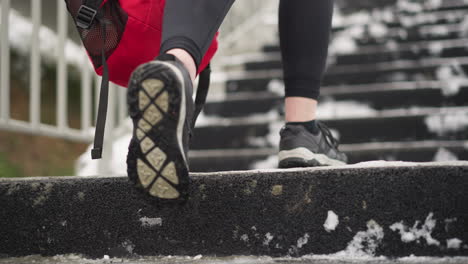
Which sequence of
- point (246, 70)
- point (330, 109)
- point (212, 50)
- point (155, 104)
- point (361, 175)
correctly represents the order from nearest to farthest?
point (155, 104)
point (361, 175)
point (212, 50)
point (330, 109)
point (246, 70)

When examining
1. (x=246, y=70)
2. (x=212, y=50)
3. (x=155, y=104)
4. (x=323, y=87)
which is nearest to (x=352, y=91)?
(x=323, y=87)

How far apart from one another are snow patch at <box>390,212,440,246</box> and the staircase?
1.03 m

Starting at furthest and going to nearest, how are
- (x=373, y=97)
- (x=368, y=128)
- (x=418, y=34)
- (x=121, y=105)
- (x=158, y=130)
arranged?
(x=418, y=34) < (x=121, y=105) < (x=373, y=97) < (x=368, y=128) < (x=158, y=130)

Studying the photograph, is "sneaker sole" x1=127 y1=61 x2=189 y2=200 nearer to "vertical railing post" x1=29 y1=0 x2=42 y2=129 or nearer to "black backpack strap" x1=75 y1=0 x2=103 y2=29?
"black backpack strap" x1=75 y1=0 x2=103 y2=29

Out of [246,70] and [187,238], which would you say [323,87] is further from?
[187,238]

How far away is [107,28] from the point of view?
94cm

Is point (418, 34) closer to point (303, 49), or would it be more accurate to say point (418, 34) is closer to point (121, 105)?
point (121, 105)

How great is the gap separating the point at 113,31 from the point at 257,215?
395 millimetres

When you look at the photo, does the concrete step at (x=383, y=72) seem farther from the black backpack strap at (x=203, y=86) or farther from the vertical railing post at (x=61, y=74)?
the black backpack strap at (x=203, y=86)

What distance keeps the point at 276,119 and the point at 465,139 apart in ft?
2.39

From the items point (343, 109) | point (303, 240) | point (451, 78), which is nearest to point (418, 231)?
point (303, 240)

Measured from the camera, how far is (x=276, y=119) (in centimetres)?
227

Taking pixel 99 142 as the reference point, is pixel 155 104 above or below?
above

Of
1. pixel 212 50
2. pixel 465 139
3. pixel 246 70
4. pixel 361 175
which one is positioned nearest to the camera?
pixel 361 175
